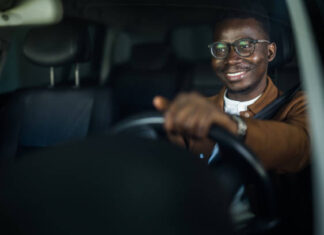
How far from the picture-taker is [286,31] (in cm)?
114

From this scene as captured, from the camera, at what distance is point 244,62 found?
107cm

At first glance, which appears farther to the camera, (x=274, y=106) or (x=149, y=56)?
(x=149, y=56)

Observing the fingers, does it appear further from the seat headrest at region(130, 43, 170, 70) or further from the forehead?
the seat headrest at region(130, 43, 170, 70)

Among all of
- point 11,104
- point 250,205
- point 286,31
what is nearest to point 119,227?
point 250,205

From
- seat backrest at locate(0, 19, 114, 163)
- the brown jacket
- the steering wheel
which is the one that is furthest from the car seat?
the steering wheel

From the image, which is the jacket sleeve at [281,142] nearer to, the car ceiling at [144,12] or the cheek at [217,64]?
the cheek at [217,64]

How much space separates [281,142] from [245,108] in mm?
233

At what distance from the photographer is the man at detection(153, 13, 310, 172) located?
720mm

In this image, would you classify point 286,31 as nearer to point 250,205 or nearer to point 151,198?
point 250,205

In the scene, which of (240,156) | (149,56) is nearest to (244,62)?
(240,156)

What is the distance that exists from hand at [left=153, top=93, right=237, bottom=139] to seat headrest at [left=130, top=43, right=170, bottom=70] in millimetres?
2119

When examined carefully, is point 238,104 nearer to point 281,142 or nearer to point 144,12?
point 281,142

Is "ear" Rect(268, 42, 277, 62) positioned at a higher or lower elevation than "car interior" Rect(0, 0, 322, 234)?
higher

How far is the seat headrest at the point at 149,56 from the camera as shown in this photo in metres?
2.87
